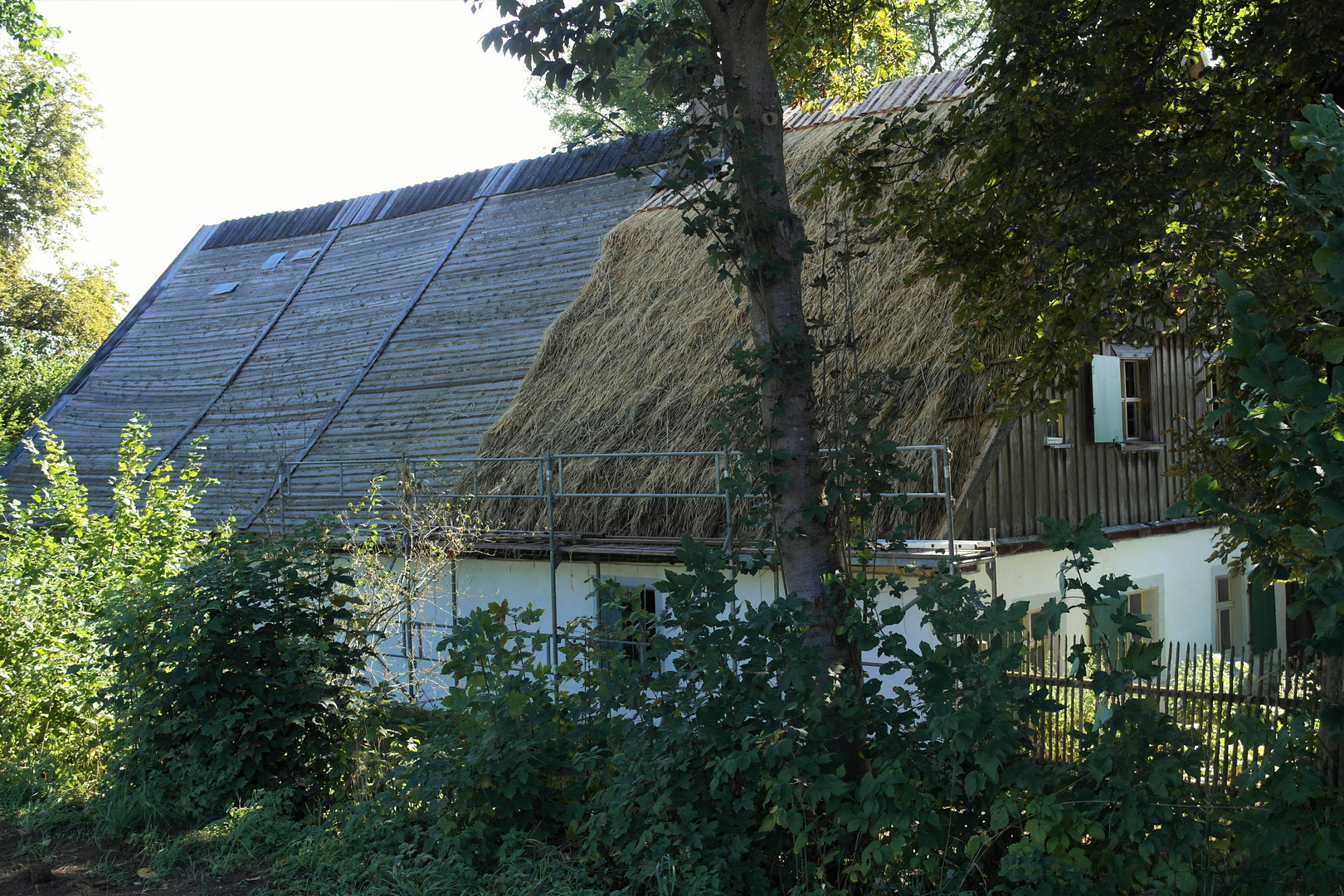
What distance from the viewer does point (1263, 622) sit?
45.4ft

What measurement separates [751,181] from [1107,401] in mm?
8058

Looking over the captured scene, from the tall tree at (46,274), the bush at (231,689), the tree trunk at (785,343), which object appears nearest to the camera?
the tree trunk at (785,343)

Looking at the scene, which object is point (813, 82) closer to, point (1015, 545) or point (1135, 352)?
point (1015, 545)

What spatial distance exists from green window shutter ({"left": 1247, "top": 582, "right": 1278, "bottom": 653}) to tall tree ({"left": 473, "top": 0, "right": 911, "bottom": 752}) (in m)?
11.3

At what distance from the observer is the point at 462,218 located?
1884 cm

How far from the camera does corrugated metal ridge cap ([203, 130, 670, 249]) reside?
18031 mm

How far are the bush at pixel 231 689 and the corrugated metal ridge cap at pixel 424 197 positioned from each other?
36.8ft

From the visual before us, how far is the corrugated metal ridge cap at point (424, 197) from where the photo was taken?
18031mm

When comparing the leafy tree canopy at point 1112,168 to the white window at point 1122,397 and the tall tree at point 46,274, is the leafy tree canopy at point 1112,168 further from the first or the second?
the tall tree at point 46,274

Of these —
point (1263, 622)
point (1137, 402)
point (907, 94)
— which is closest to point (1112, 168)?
point (1137, 402)

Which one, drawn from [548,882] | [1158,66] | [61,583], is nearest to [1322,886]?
[548,882]

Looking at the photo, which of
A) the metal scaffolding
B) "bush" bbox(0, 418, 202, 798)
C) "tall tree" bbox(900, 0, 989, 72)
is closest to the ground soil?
"bush" bbox(0, 418, 202, 798)

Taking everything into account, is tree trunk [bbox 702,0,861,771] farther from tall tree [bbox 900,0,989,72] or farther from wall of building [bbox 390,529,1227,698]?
tall tree [bbox 900,0,989,72]

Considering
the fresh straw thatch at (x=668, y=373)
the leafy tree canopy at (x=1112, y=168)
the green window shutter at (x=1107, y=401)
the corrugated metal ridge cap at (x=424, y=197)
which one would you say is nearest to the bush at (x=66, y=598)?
the fresh straw thatch at (x=668, y=373)
